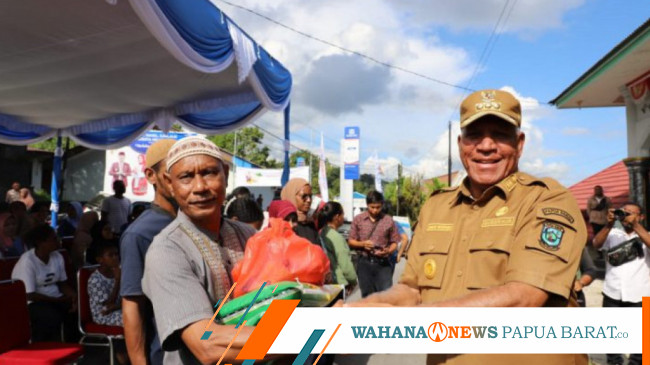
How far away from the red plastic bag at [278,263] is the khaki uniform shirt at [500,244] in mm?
436

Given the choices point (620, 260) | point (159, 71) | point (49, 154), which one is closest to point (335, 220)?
point (620, 260)

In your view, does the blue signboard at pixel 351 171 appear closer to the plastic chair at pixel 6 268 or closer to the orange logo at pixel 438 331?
the plastic chair at pixel 6 268

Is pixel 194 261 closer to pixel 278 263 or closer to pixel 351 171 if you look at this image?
pixel 278 263

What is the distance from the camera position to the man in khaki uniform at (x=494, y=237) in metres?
1.16

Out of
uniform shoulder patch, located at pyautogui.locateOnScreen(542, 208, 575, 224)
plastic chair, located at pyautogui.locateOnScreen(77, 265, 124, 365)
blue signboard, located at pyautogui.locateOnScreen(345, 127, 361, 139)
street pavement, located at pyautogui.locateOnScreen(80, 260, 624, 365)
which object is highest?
blue signboard, located at pyautogui.locateOnScreen(345, 127, 361, 139)

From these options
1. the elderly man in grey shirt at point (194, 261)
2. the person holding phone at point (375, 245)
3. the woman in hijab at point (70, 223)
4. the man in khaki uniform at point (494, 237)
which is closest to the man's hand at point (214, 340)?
the elderly man in grey shirt at point (194, 261)

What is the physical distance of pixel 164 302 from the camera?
48.9 inches

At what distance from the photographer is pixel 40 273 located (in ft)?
14.0

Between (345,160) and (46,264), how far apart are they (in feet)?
51.9

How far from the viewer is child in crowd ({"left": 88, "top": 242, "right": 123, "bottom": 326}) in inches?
155

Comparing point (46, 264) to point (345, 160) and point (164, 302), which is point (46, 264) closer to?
point (164, 302)

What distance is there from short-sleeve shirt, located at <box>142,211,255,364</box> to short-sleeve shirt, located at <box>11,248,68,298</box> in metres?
3.56

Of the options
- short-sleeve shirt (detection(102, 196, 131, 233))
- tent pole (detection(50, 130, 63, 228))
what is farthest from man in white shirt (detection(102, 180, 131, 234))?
tent pole (detection(50, 130, 63, 228))

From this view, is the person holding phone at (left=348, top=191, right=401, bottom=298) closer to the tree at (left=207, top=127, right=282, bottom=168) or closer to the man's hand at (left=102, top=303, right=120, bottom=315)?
the man's hand at (left=102, top=303, right=120, bottom=315)
